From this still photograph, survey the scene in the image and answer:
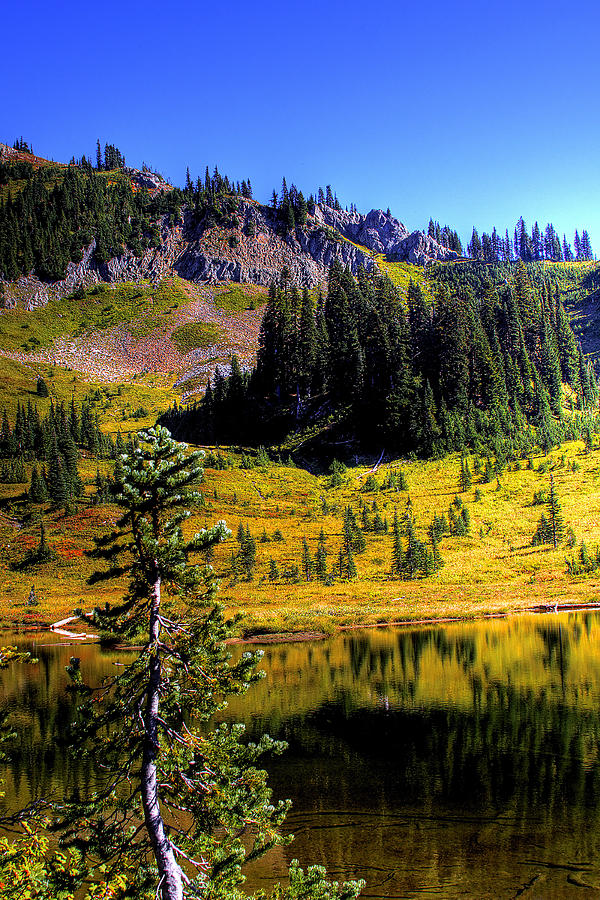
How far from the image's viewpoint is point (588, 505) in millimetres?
76438

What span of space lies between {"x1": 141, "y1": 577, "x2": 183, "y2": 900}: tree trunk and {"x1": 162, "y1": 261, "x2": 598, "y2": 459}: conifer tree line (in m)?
91.8

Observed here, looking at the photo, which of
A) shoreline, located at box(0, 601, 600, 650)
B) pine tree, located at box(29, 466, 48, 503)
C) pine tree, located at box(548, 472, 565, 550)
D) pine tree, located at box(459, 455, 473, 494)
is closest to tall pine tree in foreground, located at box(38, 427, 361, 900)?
shoreline, located at box(0, 601, 600, 650)

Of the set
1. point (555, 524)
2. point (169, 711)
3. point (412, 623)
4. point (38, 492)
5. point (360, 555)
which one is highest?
point (38, 492)

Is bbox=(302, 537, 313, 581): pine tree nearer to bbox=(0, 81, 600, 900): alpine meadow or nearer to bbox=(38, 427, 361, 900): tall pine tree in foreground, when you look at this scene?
bbox=(0, 81, 600, 900): alpine meadow

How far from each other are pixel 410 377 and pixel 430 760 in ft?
300

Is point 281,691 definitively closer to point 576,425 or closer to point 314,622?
point 314,622

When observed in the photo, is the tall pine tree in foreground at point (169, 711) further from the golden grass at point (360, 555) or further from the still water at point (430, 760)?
the golden grass at point (360, 555)

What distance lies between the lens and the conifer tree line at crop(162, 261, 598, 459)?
106 meters

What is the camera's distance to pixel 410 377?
4311 inches

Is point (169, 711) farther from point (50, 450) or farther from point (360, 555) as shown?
point (50, 450)

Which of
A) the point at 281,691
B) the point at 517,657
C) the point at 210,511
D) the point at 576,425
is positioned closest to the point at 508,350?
the point at 576,425

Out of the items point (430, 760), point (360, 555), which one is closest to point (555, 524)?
point (360, 555)

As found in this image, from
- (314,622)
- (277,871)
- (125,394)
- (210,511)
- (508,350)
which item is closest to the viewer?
(277,871)

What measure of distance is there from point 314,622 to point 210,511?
110 ft
